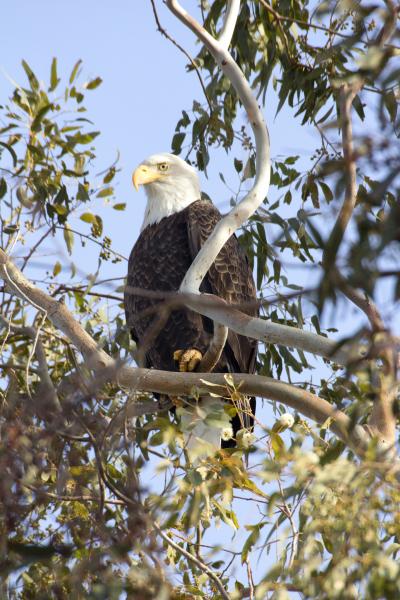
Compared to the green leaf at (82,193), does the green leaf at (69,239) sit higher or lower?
lower

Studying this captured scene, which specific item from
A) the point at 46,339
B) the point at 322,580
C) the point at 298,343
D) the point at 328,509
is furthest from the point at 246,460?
the point at 46,339

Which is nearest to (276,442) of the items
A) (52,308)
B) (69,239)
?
(52,308)

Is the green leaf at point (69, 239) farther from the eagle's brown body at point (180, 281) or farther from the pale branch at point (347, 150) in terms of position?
the pale branch at point (347, 150)

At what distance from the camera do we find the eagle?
4.55 meters

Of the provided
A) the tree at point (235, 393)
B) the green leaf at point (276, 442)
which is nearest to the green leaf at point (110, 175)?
the tree at point (235, 393)

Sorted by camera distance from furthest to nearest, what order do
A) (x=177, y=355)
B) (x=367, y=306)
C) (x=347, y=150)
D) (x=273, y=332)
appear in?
(x=177, y=355)
(x=273, y=332)
(x=367, y=306)
(x=347, y=150)

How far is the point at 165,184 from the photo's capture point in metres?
5.16

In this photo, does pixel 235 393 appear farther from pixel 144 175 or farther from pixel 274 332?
pixel 144 175

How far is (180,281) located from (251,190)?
1.42 meters

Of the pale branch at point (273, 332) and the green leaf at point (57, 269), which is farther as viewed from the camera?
the green leaf at point (57, 269)

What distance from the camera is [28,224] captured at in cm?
422

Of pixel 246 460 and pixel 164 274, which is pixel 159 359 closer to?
pixel 164 274

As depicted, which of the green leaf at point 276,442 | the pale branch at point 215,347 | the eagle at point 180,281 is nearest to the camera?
the green leaf at point 276,442

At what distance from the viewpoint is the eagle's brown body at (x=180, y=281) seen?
457cm
